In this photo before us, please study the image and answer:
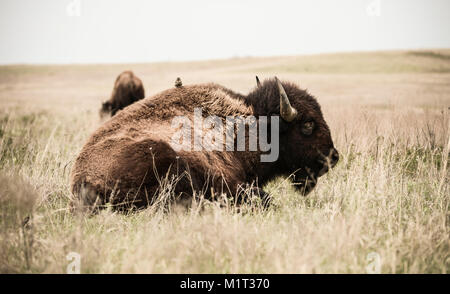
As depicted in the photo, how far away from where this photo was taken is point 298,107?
4.77 metres

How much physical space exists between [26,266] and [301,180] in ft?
11.1

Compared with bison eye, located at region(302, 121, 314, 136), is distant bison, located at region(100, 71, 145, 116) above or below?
above

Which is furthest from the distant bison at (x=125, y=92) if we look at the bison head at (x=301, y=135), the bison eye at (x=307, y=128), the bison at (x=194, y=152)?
the bison eye at (x=307, y=128)

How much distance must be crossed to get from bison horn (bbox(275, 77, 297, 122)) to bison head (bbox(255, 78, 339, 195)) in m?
0.09

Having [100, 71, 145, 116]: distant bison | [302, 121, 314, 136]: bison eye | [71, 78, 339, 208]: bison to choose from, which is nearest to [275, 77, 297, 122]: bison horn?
[71, 78, 339, 208]: bison

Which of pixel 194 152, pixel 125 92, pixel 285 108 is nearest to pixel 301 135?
pixel 285 108

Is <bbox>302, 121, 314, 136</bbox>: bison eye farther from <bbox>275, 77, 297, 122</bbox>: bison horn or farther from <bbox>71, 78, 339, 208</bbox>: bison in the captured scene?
<bbox>275, 77, 297, 122</bbox>: bison horn

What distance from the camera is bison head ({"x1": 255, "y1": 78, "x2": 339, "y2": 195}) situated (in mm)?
4750

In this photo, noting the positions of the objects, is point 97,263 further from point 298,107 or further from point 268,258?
point 298,107

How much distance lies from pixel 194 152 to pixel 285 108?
126cm
